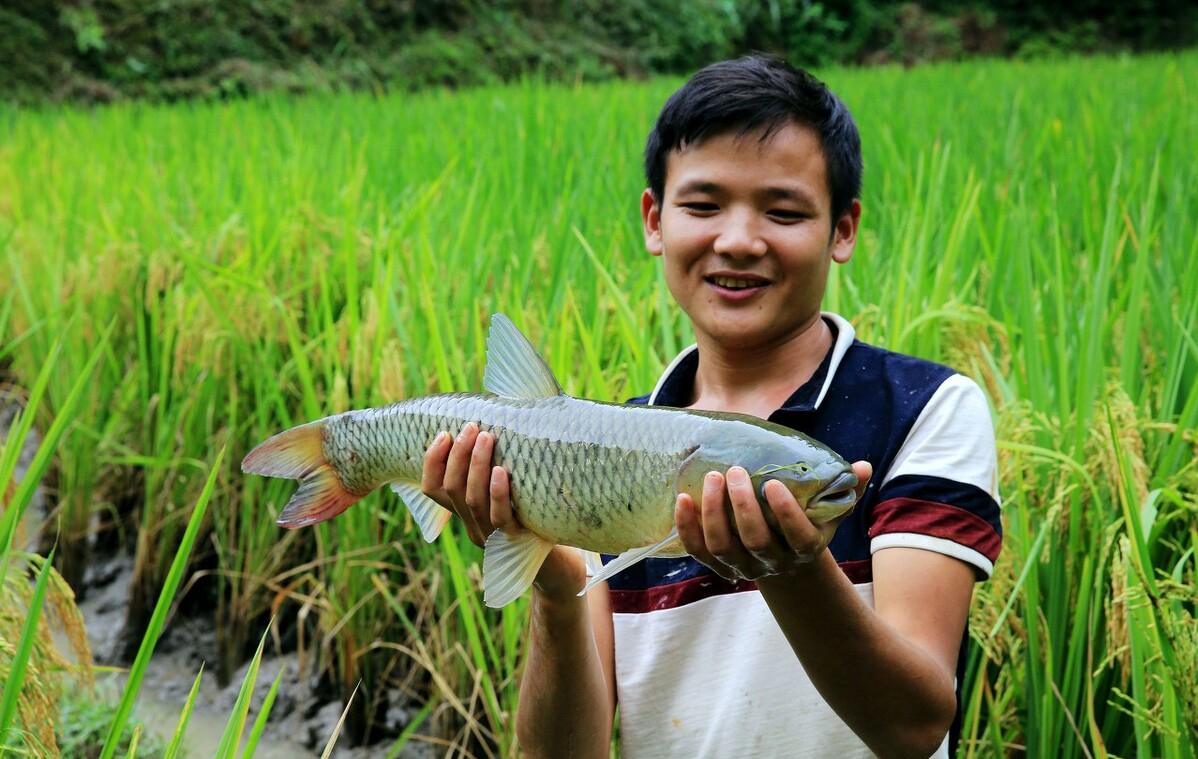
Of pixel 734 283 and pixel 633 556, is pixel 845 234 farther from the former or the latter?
pixel 633 556

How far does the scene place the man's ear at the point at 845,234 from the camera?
1295mm

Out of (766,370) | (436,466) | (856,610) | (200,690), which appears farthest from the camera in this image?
(200,690)

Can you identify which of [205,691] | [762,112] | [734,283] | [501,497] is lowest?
[205,691]

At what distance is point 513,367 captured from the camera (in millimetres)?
1058

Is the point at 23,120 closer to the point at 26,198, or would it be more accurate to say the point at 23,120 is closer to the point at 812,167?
the point at 26,198

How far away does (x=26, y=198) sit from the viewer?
364cm

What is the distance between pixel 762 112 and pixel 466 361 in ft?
3.35

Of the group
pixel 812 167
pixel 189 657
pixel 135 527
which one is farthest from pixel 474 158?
pixel 812 167

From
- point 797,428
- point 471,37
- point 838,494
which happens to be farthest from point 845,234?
point 471,37

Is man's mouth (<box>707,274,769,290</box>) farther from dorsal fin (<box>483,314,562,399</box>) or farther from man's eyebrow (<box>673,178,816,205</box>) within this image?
dorsal fin (<box>483,314,562,399</box>)

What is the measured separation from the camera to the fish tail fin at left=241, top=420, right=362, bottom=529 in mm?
1134

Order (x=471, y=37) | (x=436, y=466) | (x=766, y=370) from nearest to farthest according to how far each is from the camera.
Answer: (x=436, y=466) → (x=766, y=370) → (x=471, y=37)

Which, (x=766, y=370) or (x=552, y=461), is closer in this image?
(x=552, y=461)

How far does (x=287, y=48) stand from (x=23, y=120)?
3447 mm
